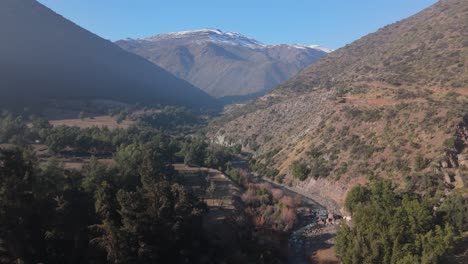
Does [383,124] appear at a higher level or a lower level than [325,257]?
higher

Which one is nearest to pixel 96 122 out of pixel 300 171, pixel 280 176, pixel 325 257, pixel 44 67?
pixel 44 67

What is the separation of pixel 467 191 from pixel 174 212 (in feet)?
96.9

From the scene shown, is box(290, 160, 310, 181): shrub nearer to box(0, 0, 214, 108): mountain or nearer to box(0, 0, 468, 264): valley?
box(0, 0, 468, 264): valley

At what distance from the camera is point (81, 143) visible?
2467 inches

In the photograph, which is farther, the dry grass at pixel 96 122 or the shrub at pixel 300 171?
the dry grass at pixel 96 122

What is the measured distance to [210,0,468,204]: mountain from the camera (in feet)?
150

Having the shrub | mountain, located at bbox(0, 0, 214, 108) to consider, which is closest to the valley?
the shrub

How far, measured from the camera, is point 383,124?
5712cm

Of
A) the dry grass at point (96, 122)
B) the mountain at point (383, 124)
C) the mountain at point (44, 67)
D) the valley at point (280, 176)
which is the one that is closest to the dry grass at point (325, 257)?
Result: the valley at point (280, 176)

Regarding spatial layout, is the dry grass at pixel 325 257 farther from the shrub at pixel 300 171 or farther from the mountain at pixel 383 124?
the shrub at pixel 300 171

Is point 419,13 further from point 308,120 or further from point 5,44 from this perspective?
point 5,44

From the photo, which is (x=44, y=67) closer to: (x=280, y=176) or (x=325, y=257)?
(x=280, y=176)

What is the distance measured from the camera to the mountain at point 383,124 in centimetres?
4569

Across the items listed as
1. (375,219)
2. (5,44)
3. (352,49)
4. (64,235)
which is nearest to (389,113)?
(375,219)
